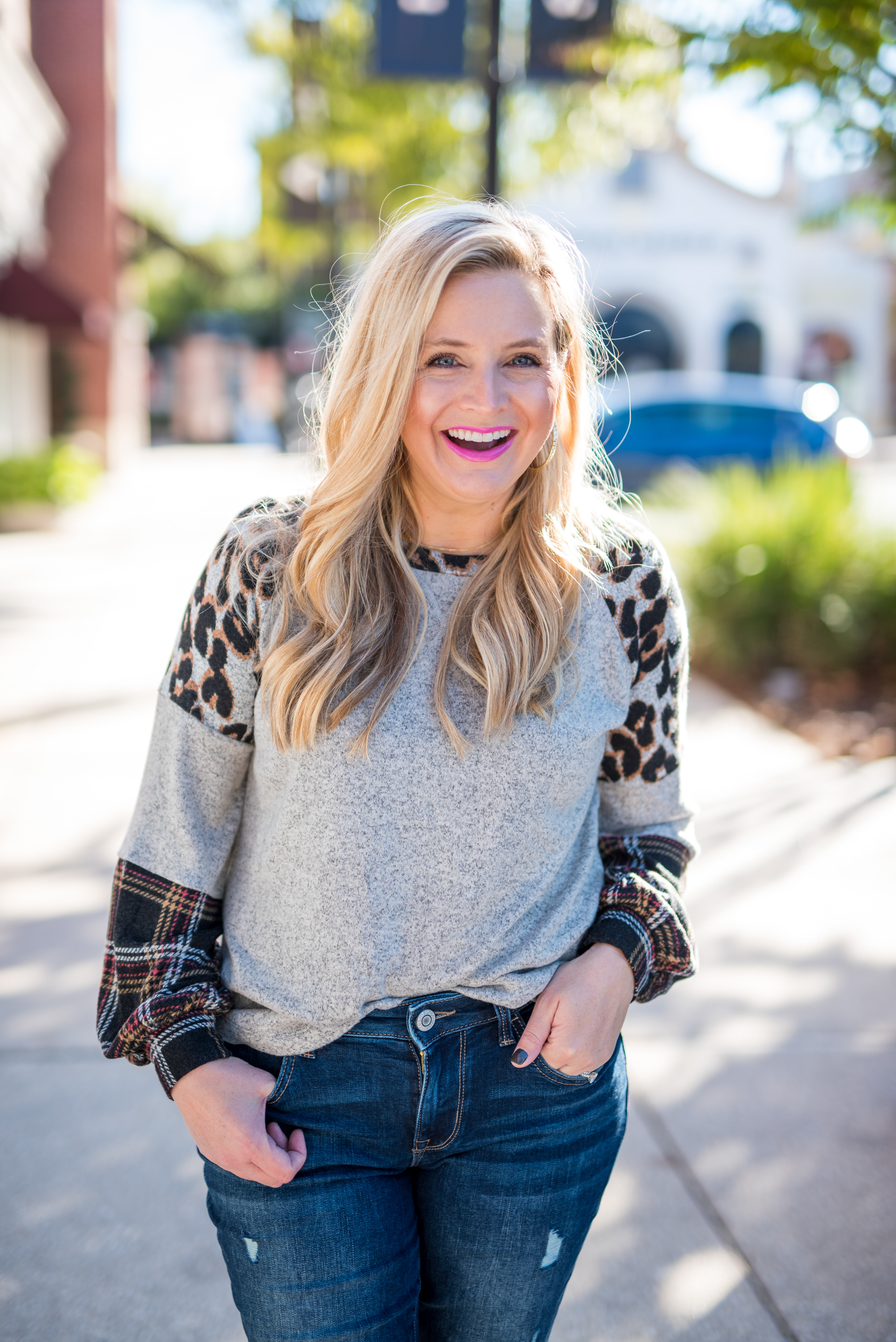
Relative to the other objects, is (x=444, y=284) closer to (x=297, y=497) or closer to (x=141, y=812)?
(x=297, y=497)

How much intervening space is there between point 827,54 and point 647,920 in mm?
4488

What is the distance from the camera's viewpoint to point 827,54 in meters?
4.91

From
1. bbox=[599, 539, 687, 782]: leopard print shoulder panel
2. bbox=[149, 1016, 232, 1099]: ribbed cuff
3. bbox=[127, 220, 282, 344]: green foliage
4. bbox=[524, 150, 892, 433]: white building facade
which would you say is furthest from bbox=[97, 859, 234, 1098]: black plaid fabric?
bbox=[127, 220, 282, 344]: green foliage

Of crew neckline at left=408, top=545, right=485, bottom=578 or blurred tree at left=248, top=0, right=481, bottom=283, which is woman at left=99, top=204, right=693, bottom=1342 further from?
blurred tree at left=248, top=0, right=481, bottom=283

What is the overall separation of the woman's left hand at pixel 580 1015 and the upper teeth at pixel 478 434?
2.53 feet

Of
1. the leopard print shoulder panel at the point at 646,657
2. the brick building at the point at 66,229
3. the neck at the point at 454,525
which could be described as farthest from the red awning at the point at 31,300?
the leopard print shoulder panel at the point at 646,657

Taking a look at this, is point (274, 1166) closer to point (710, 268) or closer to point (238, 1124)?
point (238, 1124)

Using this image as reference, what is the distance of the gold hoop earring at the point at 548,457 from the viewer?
1882mm

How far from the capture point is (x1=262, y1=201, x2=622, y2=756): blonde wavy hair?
64.5 inches

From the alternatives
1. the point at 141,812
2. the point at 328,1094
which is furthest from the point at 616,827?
the point at 141,812

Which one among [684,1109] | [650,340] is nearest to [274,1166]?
[684,1109]

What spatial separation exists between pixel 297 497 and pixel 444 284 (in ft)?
1.34

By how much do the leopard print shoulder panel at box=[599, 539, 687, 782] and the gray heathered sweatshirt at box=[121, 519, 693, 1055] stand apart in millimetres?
113

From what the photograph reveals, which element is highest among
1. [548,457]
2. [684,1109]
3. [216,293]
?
[216,293]
